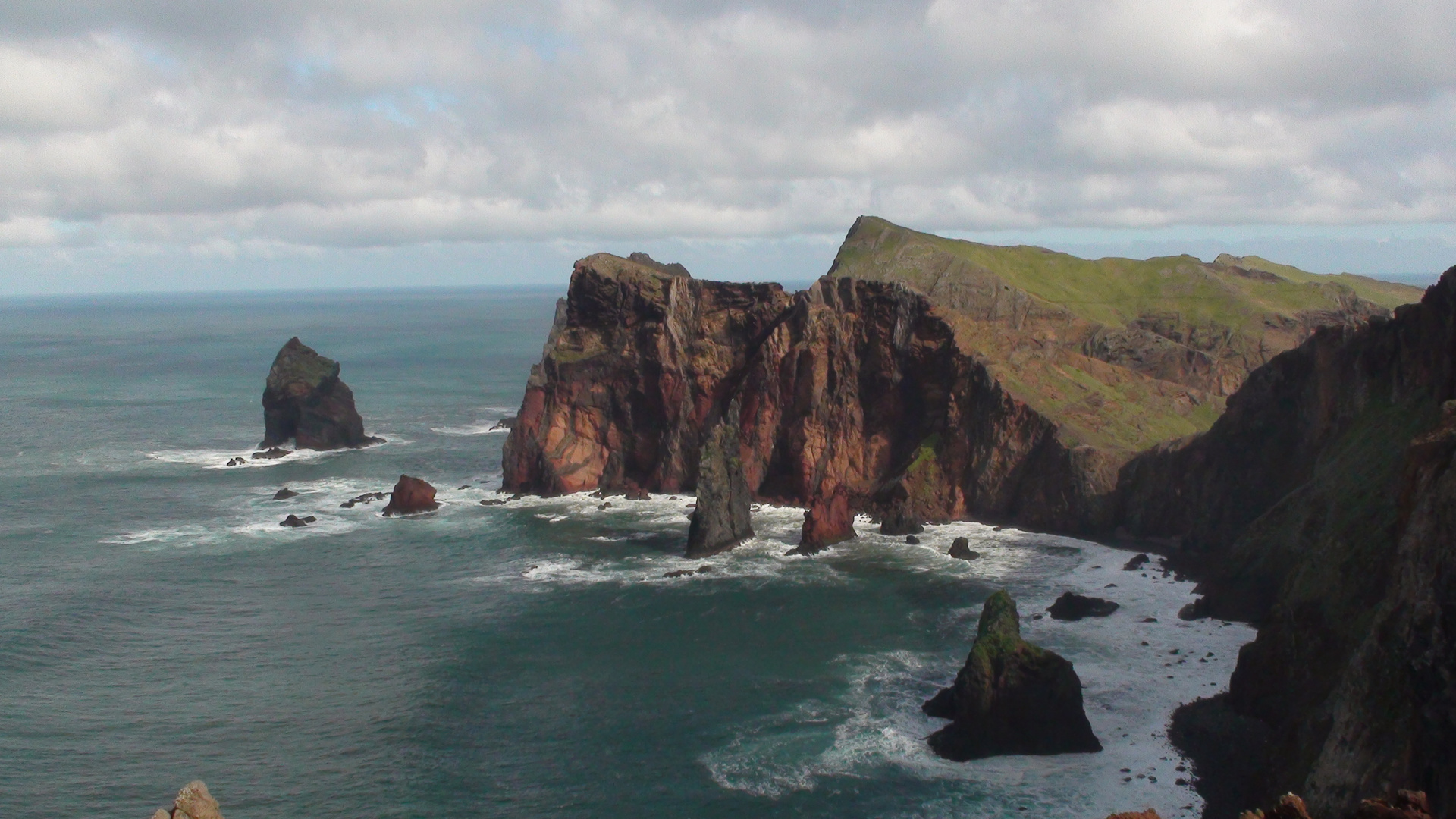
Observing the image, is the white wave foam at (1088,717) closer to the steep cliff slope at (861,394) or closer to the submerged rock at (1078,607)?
the submerged rock at (1078,607)

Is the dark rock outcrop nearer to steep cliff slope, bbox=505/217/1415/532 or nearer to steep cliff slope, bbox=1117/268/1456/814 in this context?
steep cliff slope, bbox=505/217/1415/532

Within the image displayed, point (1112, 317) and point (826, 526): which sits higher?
point (1112, 317)

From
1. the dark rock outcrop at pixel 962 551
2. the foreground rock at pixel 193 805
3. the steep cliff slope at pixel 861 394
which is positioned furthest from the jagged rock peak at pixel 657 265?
the foreground rock at pixel 193 805

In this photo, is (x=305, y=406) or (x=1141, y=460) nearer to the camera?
(x=1141, y=460)

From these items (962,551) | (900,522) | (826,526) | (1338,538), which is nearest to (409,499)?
(826,526)

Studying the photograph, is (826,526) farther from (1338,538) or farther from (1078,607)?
(1338,538)

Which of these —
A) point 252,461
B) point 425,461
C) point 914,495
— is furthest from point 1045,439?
point 252,461
